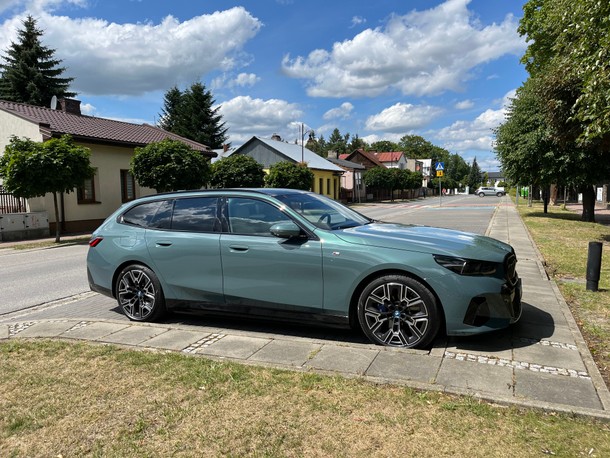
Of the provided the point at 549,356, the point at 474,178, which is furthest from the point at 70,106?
the point at 474,178

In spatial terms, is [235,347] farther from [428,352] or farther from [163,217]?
[163,217]

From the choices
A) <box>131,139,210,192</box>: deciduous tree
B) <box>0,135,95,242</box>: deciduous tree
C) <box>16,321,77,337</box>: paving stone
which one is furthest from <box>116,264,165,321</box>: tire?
<box>131,139,210,192</box>: deciduous tree

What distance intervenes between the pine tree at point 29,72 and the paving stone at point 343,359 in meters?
45.3

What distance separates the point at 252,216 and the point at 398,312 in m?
1.86

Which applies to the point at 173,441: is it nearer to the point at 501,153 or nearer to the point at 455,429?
the point at 455,429

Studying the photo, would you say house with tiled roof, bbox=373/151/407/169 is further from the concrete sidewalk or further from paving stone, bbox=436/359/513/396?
paving stone, bbox=436/359/513/396

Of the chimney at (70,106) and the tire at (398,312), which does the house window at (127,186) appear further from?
the tire at (398,312)

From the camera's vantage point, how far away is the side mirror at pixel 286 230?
455 cm

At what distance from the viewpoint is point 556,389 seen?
135 inches

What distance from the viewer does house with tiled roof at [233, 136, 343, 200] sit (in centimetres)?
4419

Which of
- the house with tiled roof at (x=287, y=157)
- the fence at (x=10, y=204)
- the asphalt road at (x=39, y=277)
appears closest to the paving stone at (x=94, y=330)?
the asphalt road at (x=39, y=277)

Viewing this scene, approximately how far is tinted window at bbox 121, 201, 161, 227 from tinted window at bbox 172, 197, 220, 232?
38 centimetres

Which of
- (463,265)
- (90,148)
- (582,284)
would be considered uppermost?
(90,148)

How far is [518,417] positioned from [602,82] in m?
7.31
